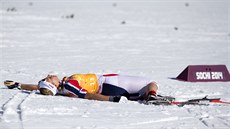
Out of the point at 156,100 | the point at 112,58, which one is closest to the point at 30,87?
the point at 156,100

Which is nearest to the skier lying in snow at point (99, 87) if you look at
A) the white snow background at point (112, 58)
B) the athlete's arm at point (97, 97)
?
the athlete's arm at point (97, 97)

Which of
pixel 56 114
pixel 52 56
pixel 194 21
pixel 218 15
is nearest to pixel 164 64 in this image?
pixel 52 56

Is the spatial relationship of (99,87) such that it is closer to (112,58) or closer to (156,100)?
(156,100)

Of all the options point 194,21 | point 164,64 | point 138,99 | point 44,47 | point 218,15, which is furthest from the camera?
point 218,15

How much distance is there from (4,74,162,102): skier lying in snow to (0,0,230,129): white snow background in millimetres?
199

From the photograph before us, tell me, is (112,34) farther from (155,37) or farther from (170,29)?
(170,29)

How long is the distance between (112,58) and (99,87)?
16.8ft

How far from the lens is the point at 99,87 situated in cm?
680

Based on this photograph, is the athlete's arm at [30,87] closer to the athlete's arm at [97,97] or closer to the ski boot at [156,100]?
the athlete's arm at [97,97]

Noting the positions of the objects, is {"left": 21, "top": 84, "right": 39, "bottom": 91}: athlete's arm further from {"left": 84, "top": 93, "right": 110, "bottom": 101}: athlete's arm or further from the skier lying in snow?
{"left": 84, "top": 93, "right": 110, "bottom": 101}: athlete's arm

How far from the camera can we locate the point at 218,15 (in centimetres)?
2741

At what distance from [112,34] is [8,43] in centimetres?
474

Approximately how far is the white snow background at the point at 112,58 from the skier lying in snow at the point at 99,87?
0.20m

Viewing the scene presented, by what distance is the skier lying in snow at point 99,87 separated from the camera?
6.44 meters
